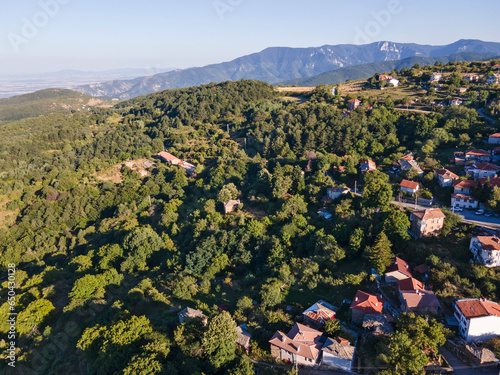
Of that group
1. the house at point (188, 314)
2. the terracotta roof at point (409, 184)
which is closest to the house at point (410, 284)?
the terracotta roof at point (409, 184)

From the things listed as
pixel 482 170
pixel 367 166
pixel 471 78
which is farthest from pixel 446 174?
pixel 471 78

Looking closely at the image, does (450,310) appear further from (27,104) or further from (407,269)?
(27,104)

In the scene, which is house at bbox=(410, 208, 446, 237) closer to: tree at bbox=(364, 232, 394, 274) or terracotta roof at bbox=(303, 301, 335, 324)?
tree at bbox=(364, 232, 394, 274)

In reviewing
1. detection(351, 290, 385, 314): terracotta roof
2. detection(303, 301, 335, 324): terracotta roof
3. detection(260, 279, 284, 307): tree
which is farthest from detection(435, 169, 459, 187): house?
detection(260, 279, 284, 307): tree

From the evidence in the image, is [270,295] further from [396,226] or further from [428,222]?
[428,222]

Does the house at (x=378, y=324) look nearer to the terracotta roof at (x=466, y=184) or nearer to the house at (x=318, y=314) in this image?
the house at (x=318, y=314)

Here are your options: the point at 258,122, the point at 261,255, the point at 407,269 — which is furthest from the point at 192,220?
the point at 258,122
